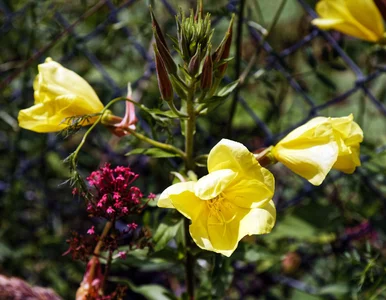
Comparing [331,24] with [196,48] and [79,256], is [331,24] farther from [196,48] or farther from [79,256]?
[79,256]

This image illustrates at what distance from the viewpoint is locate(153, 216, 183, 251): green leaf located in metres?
1.30

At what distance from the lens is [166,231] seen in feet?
4.36

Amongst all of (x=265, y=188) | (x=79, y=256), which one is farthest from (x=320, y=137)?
(x=79, y=256)

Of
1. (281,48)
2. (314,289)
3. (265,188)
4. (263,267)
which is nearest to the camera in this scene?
(265,188)

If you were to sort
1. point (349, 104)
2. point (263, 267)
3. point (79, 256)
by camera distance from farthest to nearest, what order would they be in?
point (349, 104)
point (263, 267)
point (79, 256)

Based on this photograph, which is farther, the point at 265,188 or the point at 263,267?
the point at 263,267

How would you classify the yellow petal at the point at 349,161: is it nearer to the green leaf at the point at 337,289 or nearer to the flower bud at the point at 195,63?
the flower bud at the point at 195,63

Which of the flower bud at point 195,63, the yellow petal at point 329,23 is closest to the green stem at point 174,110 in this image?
the flower bud at point 195,63

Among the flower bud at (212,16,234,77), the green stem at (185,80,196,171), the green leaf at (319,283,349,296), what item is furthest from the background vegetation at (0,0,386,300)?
the flower bud at (212,16,234,77)

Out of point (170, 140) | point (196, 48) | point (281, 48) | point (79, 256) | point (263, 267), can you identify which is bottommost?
point (263, 267)

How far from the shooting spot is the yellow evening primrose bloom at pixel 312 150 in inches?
44.9

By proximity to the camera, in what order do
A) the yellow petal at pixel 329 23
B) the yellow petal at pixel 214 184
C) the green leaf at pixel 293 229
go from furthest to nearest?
the green leaf at pixel 293 229, the yellow petal at pixel 329 23, the yellow petal at pixel 214 184

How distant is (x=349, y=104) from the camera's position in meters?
3.08

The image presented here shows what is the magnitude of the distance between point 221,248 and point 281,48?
64.0 inches
